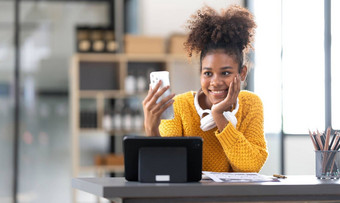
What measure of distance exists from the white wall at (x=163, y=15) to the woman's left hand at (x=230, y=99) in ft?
16.1

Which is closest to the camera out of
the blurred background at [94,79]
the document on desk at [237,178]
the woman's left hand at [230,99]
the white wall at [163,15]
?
the document on desk at [237,178]

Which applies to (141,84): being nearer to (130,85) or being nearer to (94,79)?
(130,85)

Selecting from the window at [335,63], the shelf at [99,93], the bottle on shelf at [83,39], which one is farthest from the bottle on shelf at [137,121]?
the window at [335,63]

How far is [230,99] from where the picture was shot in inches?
102

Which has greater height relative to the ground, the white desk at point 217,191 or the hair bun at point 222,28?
the hair bun at point 222,28

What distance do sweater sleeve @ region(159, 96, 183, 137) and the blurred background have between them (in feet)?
9.50

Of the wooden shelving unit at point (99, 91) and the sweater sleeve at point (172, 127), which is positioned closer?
the sweater sleeve at point (172, 127)

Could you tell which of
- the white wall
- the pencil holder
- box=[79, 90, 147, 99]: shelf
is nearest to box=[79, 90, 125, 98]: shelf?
box=[79, 90, 147, 99]: shelf

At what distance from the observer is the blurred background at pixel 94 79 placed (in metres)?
5.93

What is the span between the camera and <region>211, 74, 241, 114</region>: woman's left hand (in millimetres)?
2598

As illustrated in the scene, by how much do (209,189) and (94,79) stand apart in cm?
526

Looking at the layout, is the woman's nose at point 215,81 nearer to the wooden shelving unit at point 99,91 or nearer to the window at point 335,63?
the window at point 335,63

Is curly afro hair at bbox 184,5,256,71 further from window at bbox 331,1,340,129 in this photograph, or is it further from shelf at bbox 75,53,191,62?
shelf at bbox 75,53,191,62

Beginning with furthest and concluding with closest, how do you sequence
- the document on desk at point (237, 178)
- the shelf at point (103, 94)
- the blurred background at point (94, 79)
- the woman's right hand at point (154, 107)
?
the shelf at point (103, 94) < the blurred background at point (94, 79) < the woman's right hand at point (154, 107) < the document on desk at point (237, 178)
